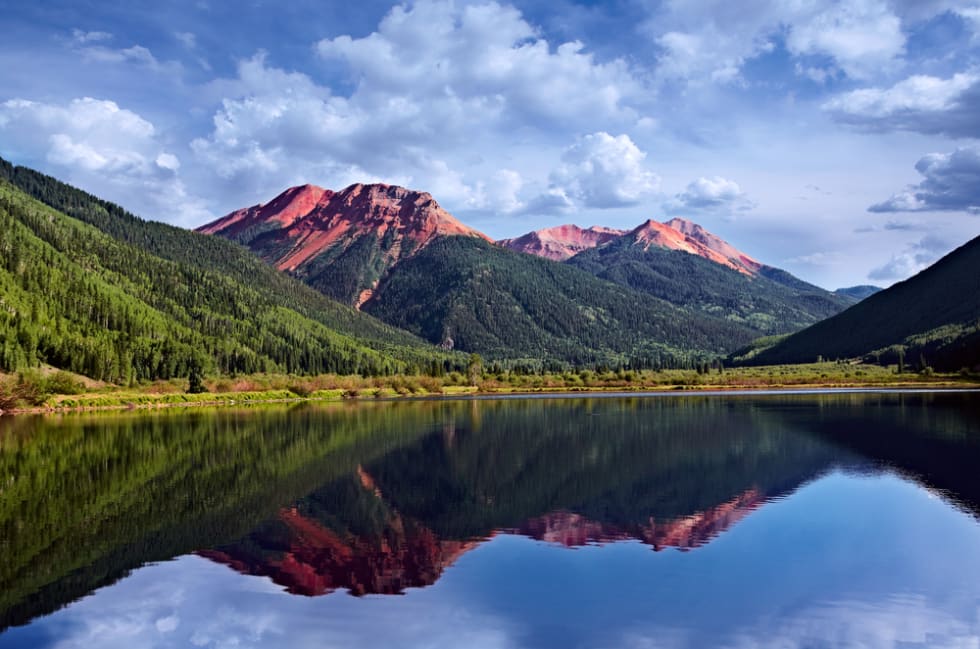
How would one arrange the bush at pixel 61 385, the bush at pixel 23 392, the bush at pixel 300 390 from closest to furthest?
the bush at pixel 23 392 < the bush at pixel 61 385 < the bush at pixel 300 390

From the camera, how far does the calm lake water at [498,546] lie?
22.3m

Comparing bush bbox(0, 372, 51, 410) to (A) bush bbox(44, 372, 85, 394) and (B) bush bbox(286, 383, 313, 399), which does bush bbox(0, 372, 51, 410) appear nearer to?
(A) bush bbox(44, 372, 85, 394)

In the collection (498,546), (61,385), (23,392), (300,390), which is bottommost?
(498,546)

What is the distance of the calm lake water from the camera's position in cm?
2228

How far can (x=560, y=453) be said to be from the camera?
210 ft

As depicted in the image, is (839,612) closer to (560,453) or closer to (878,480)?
(878,480)

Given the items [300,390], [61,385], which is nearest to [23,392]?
[61,385]

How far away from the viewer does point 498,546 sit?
3234cm

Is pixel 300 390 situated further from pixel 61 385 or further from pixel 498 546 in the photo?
pixel 498 546

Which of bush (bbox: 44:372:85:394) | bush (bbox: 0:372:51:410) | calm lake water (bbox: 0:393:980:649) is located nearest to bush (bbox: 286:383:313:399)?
bush (bbox: 44:372:85:394)

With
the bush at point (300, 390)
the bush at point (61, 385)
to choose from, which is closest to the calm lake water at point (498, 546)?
the bush at point (61, 385)

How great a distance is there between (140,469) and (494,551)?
117ft

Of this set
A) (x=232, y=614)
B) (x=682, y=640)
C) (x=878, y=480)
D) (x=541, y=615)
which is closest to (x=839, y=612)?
(x=682, y=640)

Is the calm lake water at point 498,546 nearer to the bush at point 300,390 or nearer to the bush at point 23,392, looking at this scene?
the bush at point 23,392
